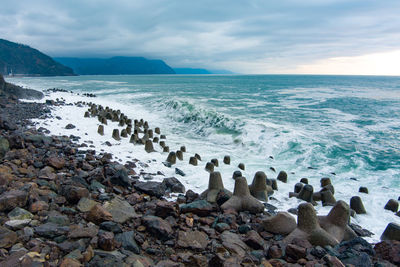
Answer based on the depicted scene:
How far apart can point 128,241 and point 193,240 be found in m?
0.84

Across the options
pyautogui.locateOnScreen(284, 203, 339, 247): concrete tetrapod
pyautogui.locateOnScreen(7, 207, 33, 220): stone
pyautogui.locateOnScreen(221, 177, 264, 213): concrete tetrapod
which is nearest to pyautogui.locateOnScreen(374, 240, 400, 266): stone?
pyautogui.locateOnScreen(284, 203, 339, 247): concrete tetrapod

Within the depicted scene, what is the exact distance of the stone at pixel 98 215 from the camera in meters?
3.31

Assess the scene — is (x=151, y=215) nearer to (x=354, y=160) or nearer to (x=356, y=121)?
(x=354, y=160)

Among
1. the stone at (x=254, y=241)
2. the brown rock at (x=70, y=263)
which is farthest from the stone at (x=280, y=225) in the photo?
the brown rock at (x=70, y=263)

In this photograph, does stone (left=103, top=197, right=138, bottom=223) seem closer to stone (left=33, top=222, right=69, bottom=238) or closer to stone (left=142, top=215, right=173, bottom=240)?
stone (left=142, top=215, right=173, bottom=240)

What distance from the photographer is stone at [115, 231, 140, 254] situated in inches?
116

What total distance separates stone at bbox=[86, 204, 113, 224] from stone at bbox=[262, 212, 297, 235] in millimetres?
2402

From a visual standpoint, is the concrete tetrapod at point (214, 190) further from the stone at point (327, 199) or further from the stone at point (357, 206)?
the stone at point (357, 206)

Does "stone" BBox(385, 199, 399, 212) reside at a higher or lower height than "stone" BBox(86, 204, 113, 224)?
lower

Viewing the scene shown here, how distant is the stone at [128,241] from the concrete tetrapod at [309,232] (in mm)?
2186

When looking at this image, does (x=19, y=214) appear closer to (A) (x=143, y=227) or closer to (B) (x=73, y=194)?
(B) (x=73, y=194)

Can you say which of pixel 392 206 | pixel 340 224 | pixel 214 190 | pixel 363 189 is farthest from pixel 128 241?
pixel 363 189

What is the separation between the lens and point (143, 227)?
11.3 ft

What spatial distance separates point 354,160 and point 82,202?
9.54 metres
